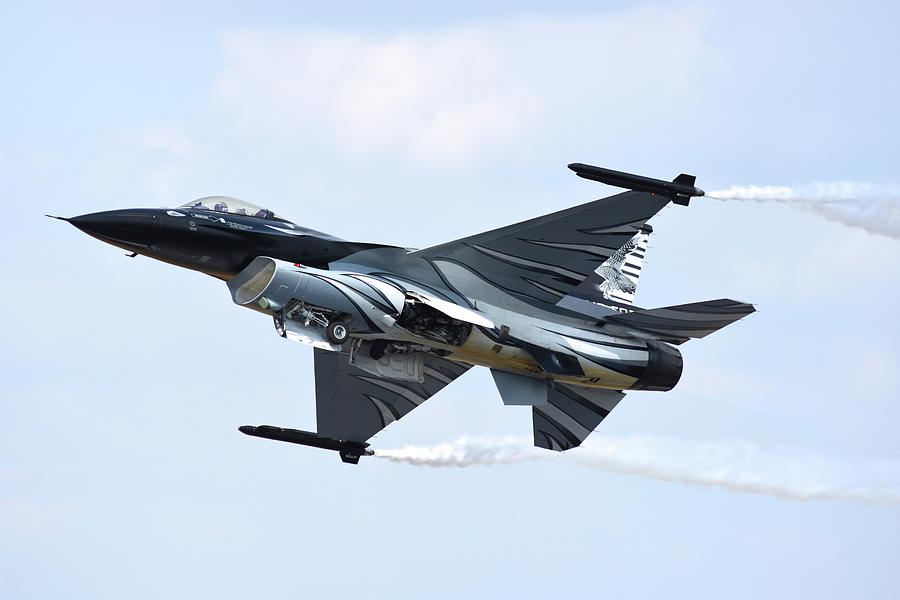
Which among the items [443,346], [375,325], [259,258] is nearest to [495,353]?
[443,346]

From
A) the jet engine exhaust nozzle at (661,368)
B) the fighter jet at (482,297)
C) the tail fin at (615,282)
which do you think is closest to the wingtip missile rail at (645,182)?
the fighter jet at (482,297)

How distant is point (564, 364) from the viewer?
25328 millimetres

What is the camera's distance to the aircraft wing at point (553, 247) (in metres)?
25.4

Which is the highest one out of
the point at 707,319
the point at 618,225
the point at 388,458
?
the point at 618,225

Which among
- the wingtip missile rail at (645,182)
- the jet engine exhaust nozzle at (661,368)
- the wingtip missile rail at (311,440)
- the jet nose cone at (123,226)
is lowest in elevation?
the wingtip missile rail at (311,440)

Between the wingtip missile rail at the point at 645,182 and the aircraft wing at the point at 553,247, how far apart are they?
0.13m

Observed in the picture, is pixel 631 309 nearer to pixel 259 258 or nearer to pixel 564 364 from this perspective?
pixel 564 364

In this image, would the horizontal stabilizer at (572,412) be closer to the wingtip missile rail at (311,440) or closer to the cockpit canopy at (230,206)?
the wingtip missile rail at (311,440)

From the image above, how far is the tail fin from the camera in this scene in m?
26.3

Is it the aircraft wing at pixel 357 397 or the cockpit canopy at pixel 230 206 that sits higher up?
the cockpit canopy at pixel 230 206

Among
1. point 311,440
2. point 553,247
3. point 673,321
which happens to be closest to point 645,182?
point 553,247

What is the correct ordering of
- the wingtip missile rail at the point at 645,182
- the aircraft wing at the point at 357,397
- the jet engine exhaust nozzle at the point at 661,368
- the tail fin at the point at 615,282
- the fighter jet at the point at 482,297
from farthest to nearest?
the aircraft wing at the point at 357,397 < the tail fin at the point at 615,282 < the jet engine exhaust nozzle at the point at 661,368 < the wingtip missile rail at the point at 645,182 < the fighter jet at the point at 482,297

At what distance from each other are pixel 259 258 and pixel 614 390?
306 inches

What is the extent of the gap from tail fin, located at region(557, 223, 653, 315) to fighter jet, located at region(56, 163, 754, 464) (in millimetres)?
52
